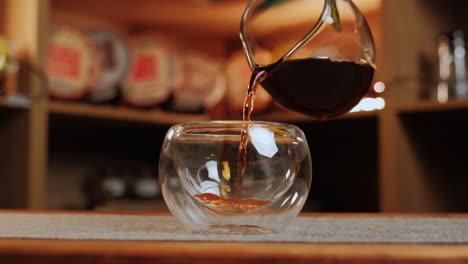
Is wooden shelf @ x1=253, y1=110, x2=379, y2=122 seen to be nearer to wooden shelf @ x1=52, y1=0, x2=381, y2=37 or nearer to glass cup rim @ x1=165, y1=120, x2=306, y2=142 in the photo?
wooden shelf @ x1=52, y1=0, x2=381, y2=37

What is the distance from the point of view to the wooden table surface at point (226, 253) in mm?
382

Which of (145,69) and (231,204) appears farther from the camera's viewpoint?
(145,69)

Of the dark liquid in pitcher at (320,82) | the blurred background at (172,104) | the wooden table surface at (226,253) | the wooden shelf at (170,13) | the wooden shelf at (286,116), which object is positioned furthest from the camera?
the wooden shelf at (170,13)

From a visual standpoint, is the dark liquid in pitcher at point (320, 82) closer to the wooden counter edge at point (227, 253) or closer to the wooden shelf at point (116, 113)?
the wooden counter edge at point (227, 253)

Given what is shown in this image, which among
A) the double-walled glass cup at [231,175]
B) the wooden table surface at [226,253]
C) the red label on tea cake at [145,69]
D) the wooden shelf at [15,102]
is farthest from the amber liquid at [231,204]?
the red label on tea cake at [145,69]

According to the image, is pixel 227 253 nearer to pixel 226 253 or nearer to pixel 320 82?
pixel 226 253

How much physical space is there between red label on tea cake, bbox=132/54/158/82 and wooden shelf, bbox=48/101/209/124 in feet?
0.33

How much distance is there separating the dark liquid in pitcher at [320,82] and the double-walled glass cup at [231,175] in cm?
13

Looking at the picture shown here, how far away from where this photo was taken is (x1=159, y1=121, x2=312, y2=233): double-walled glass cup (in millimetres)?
554

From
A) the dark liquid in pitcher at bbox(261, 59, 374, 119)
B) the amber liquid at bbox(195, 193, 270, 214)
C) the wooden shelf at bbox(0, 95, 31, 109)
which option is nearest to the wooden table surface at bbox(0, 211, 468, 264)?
the amber liquid at bbox(195, 193, 270, 214)

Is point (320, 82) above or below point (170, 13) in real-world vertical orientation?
below

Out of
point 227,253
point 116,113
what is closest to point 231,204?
point 227,253

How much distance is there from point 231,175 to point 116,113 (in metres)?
1.17

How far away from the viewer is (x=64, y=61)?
161 centimetres
